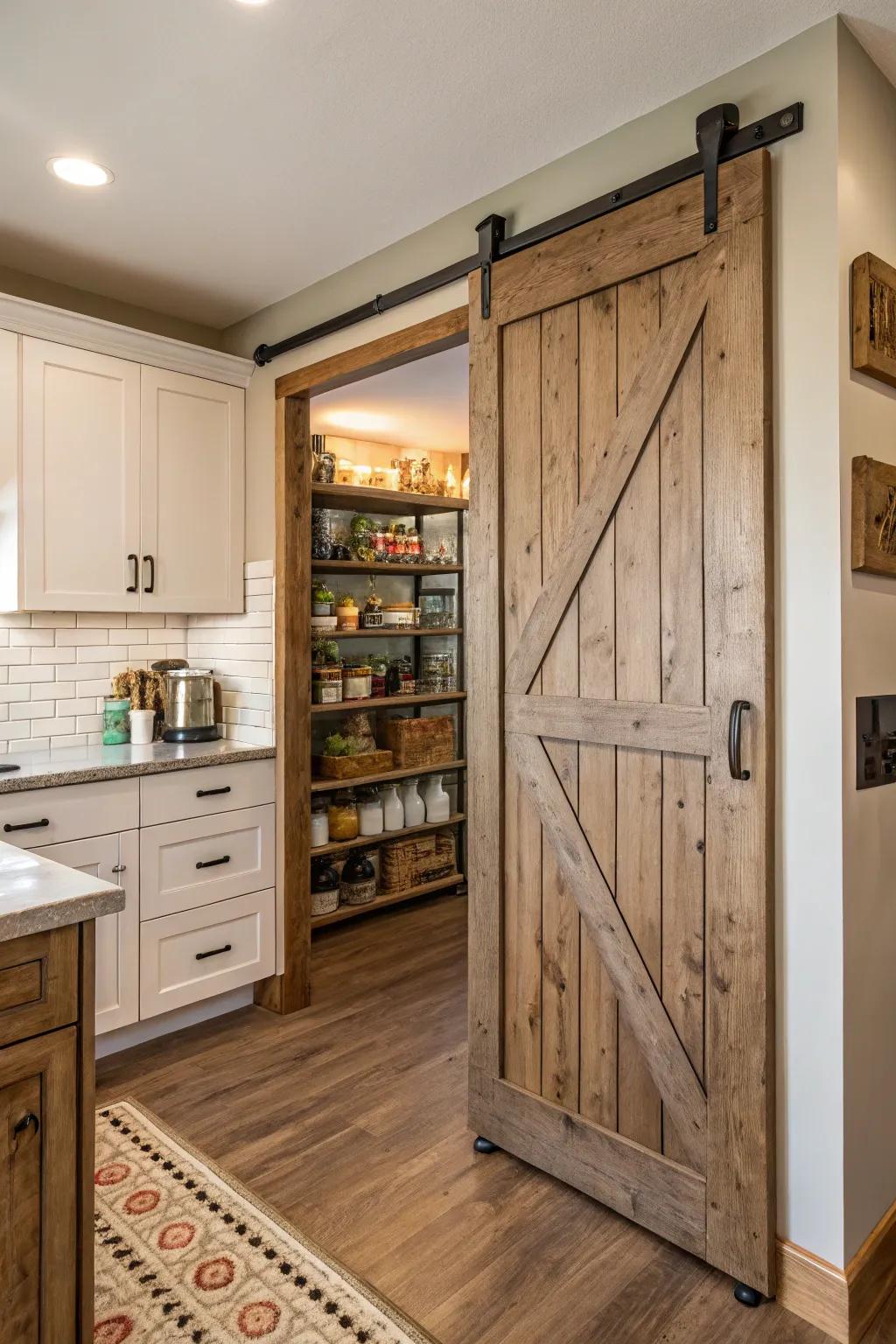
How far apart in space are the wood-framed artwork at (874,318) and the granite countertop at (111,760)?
2131 millimetres

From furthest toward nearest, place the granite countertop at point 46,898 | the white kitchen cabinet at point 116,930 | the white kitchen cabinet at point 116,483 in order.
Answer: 1. the white kitchen cabinet at point 116,483
2. the white kitchen cabinet at point 116,930
3. the granite countertop at point 46,898

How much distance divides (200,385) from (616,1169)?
9.29 feet

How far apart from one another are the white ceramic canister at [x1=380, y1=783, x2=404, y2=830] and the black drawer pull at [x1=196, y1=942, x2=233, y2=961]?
147 centimetres

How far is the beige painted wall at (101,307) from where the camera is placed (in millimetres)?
2922

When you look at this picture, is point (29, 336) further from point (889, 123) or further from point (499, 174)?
point (889, 123)

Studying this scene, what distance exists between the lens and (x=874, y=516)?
1756 mm

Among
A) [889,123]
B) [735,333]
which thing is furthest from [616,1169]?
[889,123]

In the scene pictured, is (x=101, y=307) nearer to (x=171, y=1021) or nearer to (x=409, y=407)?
(x=409, y=407)

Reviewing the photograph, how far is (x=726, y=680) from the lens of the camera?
71.1 inches

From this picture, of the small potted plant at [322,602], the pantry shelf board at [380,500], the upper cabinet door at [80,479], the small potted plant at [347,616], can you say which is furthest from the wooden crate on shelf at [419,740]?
the upper cabinet door at [80,479]

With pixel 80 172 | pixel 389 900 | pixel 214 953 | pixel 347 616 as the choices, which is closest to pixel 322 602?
pixel 347 616

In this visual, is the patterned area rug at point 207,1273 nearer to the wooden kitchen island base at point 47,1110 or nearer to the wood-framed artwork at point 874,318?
the wooden kitchen island base at point 47,1110

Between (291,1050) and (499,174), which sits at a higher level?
(499,174)

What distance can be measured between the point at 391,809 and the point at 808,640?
9.82ft
